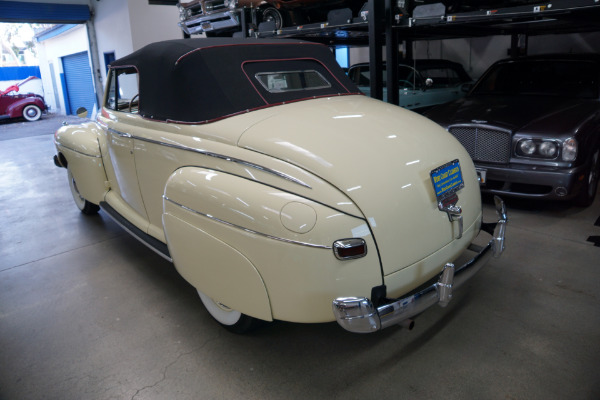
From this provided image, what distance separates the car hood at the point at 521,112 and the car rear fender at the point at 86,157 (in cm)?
332

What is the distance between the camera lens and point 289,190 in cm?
185

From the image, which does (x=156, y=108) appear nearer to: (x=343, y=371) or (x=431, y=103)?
(x=343, y=371)

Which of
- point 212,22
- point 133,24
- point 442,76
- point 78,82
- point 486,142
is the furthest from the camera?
point 78,82

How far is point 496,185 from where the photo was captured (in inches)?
166

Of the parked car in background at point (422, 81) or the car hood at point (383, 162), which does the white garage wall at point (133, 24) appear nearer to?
the parked car in background at point (422, 81)

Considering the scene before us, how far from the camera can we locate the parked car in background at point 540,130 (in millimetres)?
3805

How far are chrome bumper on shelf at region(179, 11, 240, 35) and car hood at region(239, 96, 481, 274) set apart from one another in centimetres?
502

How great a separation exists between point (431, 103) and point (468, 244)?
5.74 m

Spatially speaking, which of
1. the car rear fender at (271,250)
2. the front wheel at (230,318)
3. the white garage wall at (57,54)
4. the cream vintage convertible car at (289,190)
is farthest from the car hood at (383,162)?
the white garage wall at (57,54)

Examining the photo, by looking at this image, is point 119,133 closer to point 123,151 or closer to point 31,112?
point 123,151

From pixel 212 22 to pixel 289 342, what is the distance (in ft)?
20.6

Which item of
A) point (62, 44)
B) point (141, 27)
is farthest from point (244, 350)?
point (62, 44)

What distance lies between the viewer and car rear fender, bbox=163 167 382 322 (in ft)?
5.73

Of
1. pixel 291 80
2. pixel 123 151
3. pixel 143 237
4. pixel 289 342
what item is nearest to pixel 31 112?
pixel 123 151
